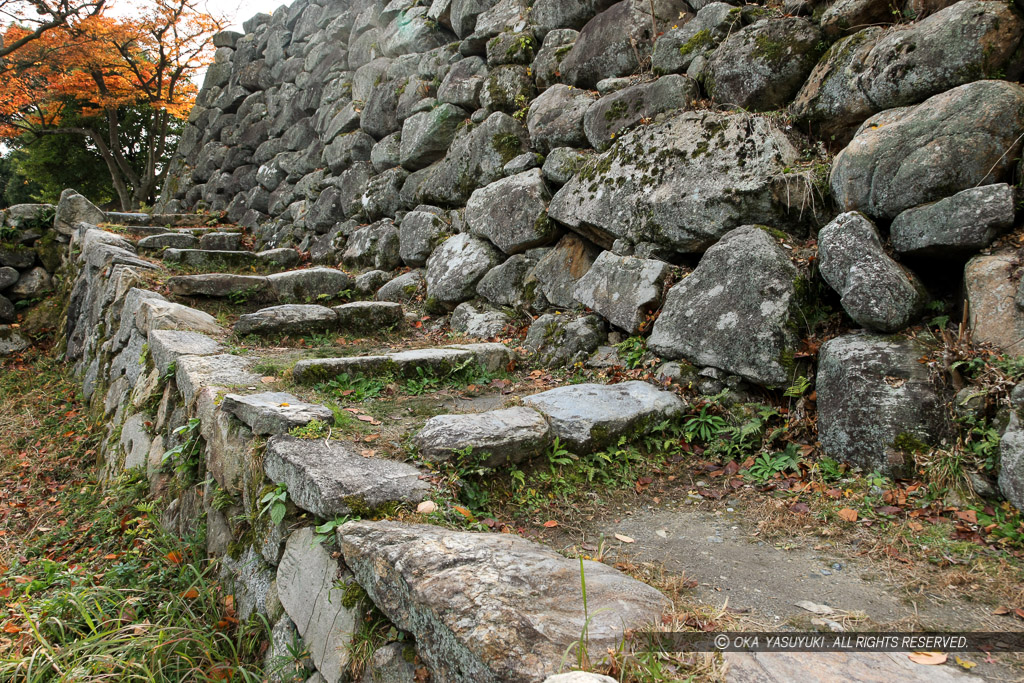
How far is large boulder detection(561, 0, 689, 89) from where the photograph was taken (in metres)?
5.17

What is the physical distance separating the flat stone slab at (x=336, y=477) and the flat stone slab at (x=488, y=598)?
17 cm

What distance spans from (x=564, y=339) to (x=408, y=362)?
1.28 metres

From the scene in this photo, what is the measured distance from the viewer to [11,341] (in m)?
7.52

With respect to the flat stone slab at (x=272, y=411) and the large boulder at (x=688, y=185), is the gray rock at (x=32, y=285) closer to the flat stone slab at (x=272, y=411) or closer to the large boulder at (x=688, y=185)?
the flat stone slab at (x=272, y=411)

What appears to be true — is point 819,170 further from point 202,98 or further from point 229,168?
point 202,98

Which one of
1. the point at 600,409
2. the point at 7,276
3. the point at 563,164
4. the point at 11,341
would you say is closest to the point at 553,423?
the point at 600,409

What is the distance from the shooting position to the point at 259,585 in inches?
107

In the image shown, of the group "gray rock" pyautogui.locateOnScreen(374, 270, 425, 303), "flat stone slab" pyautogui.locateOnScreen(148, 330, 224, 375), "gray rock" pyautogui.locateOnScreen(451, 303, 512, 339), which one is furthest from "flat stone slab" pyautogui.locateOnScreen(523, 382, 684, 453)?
"gray rock" pyautogui.locateOnScreen(374, 270, 425, 303)

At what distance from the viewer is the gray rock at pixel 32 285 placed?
7.91 m

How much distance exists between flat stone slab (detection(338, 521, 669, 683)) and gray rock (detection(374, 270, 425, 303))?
4428 millimetres

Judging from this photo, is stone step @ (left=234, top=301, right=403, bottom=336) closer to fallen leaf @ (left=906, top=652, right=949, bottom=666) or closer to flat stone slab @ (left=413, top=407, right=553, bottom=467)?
flat stone slab @ (left=413, top=407, right=553, bottom=467)

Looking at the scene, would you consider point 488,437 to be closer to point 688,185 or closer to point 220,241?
point 688,185

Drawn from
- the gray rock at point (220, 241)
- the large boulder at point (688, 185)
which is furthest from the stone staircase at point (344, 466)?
the gray rock at point (220, 241)

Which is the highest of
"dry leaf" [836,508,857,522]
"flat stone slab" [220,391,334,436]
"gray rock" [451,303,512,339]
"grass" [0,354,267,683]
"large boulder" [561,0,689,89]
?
"large boulder" [561,0,689,89]
